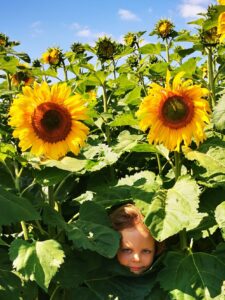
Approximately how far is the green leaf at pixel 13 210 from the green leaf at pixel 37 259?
4.9 inches

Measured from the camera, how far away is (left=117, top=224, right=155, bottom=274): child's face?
7.59 feet

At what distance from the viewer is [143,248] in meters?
2.33

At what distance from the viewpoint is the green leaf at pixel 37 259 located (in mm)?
1880

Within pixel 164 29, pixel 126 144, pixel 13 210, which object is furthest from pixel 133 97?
pixel 13 210

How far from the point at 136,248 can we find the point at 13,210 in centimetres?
65

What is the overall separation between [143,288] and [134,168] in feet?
3.02

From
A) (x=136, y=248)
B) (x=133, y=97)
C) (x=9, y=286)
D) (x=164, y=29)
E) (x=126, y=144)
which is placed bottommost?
(x=9, y=286)

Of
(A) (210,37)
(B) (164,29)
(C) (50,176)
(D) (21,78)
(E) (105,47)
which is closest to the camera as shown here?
(C) (50,176)

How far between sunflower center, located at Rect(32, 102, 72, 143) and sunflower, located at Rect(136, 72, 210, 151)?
1.12 feet

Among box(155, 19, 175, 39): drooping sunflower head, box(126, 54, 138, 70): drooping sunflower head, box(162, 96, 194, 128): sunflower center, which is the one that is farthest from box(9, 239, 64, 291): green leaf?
box(126, 54, 138, 70): drooping sunflower head

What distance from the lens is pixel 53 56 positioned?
443 centimetres

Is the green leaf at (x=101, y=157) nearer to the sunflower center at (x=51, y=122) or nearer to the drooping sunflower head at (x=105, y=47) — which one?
the sunflower center at (x=51, y=122)

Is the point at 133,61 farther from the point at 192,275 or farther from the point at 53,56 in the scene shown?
the point at 192,275

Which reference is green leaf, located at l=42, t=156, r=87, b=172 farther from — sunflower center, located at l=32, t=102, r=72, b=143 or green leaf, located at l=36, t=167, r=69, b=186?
sunflower center, located at l=32, t=102, r=72, b=143
